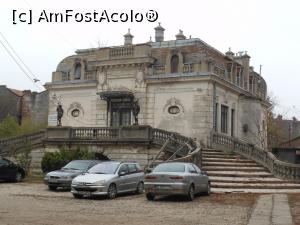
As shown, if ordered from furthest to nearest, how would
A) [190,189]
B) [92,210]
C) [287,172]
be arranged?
[287,172] < [190,189] < [92,210]

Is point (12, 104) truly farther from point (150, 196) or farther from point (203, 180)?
point (150, 196)

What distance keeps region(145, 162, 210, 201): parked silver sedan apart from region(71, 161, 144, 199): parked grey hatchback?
5.11ft

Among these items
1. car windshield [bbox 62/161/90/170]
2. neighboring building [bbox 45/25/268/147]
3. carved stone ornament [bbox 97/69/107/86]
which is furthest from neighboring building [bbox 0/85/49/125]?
car windshield [bbox 62/161/90/170]

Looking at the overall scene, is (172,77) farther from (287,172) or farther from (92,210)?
(92,210)

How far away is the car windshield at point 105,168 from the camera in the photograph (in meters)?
22.0

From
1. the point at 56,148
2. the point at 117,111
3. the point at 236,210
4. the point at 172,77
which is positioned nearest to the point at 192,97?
the point at 172,77

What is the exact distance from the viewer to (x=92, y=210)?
55.1ft

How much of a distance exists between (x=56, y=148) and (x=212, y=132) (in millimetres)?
10486

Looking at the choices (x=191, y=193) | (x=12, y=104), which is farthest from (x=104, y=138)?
(x=12, y=104)

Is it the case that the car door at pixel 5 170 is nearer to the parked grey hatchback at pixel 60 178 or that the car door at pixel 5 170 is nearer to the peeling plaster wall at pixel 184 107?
the parked grey hatchback at pixel 60 178

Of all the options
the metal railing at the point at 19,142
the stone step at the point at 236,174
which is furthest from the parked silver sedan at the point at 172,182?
the metal railing at the point at 19,142

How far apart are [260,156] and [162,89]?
9446 mm

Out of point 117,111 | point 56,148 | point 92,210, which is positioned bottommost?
point 92,210

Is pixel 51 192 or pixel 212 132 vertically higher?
pixel 212 132
